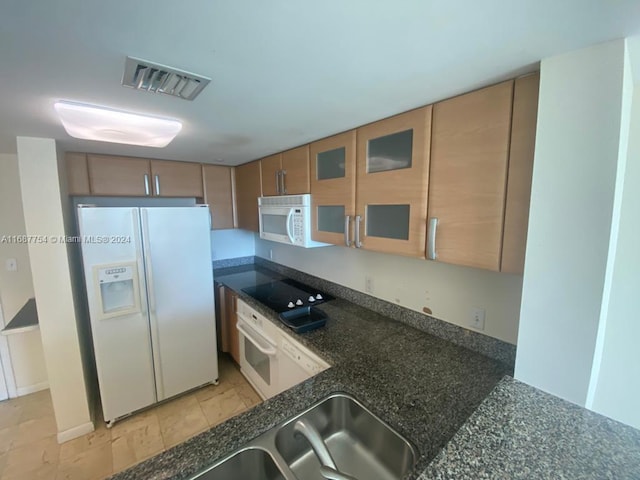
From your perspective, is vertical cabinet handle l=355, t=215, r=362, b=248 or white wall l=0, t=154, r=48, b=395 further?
white wall l=0, t=154, r=48, b=395

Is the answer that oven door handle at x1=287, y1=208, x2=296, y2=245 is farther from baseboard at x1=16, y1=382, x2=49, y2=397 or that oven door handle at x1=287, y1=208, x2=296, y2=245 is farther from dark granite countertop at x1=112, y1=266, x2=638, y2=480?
baseboard at x1=16, y1=382, x2=49, y2=397

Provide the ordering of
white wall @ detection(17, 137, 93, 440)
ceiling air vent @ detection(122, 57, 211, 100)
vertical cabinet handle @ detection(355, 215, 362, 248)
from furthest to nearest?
white wall @ detection(17, 137, 93, 440) → vertical cabinet handle @ detection(355, 215, 362, 248) → ceiling air vent @ detection(122, 57, 211, 100)

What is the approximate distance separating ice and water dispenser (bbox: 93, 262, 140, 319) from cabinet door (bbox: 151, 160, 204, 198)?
771 mm

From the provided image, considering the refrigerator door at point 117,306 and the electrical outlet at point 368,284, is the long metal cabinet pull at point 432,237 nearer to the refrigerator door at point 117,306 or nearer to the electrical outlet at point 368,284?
the electrical outlet at point 368,284

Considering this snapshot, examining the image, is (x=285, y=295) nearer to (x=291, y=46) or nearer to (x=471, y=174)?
(x=471, y=174)

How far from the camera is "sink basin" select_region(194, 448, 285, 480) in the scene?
750 mm

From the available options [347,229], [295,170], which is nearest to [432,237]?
[347,229]

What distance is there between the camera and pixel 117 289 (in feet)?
6.45

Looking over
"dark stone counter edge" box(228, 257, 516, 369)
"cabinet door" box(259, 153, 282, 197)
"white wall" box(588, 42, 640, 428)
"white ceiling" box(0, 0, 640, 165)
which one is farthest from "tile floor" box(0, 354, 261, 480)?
"white wall" box(588, 42, 640, 428)

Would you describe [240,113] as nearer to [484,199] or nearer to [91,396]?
[484,199]

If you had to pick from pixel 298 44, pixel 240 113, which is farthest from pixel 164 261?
pixel 298 44

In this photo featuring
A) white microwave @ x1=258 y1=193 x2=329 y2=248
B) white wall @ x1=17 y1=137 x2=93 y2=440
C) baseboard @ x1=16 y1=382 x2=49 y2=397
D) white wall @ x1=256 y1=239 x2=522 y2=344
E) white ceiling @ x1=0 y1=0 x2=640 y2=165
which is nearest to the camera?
white ceiling @ x1=0 y1=0 x2=640 y2=165

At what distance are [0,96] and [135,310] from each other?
4.76 ft

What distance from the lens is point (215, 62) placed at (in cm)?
82
